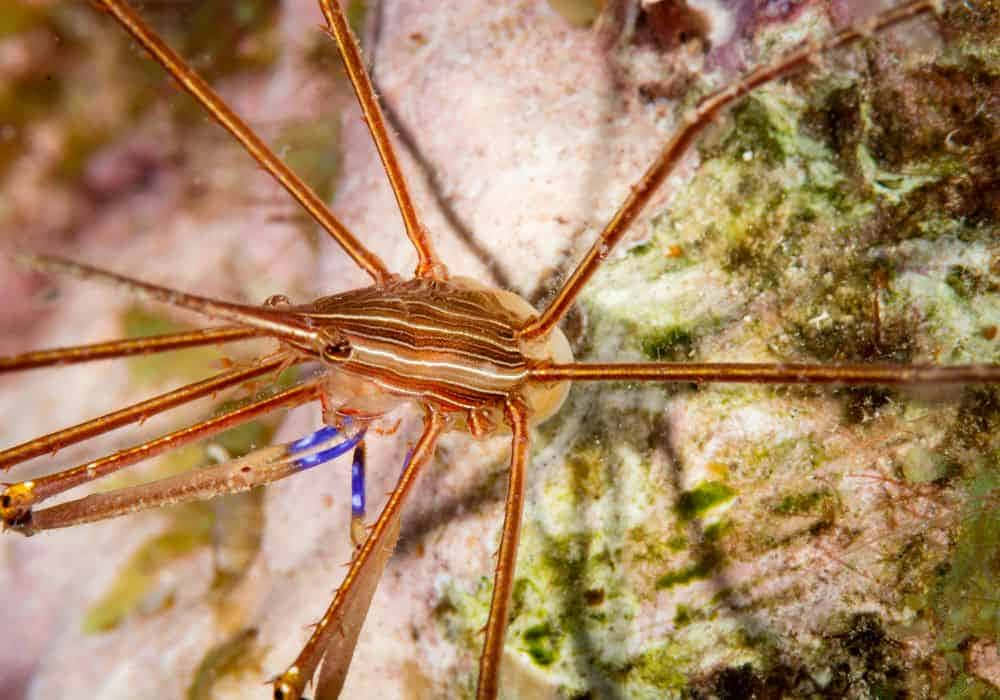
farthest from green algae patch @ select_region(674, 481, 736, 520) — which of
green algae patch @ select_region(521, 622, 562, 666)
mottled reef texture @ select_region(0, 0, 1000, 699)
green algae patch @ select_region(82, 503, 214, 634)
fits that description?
green algae patch @ select_region(82, 503, 214, 634)

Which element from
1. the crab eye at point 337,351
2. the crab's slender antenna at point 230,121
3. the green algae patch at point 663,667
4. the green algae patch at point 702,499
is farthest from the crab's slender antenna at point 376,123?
the green algae patch at point 663,667

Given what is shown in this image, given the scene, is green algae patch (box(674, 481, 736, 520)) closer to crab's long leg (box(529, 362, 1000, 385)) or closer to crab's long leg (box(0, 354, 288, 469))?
crab's long leg (box(529, 362, 1000, 385))

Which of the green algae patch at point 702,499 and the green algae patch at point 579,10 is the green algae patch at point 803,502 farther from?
the green algae patch at point 579,10

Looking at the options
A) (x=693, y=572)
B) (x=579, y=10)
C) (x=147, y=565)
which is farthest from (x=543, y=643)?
(x=579, y=10)

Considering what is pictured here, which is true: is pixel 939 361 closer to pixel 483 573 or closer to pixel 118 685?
pixel 483 573

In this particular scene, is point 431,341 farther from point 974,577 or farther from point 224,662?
point 224,662
